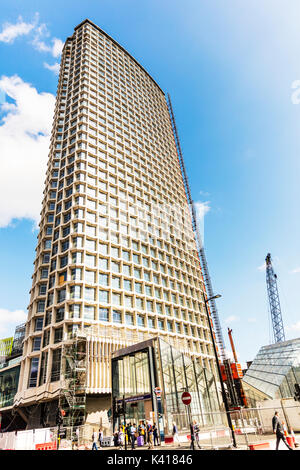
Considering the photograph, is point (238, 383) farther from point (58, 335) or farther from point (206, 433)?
point (206, 433)

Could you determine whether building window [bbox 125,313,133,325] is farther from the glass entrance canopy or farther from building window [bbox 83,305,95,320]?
the glass entrance canopy

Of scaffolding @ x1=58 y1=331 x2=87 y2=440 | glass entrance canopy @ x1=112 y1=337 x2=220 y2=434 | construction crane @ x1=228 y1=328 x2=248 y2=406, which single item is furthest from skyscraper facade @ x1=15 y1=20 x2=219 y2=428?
construction crane @ x1=228 y1=328 x2=248 y2=406

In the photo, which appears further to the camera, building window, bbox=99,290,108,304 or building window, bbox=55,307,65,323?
building window, bbox=99,290,108,304

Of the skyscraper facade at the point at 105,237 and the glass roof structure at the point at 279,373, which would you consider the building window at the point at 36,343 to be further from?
the glass roof structure at the point at 279,373

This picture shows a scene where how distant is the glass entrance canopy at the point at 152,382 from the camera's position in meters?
25.6

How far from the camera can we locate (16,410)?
4031 cm

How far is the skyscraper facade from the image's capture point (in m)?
40.0

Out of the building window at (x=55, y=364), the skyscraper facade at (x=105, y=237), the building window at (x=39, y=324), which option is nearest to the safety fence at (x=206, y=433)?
the building window at (x=55, y=364)

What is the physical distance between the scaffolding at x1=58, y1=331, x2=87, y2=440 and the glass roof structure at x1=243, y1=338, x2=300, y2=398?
24.0 metres

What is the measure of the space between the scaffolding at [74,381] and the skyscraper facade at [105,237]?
963 millimetres

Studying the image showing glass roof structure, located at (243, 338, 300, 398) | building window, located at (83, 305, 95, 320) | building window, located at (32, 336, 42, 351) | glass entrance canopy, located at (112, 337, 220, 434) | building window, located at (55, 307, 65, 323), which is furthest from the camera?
building window, located at (32, 336, 42, 351)

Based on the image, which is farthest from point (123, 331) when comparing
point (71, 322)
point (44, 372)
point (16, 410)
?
point (16, 410)

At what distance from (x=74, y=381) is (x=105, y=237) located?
76.7 ft
